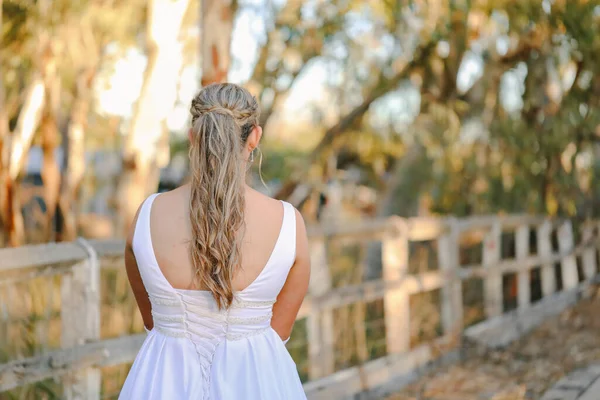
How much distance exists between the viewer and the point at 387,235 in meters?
6.81

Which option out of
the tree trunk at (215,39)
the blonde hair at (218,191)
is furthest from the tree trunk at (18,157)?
the blonde hair at (218,191)

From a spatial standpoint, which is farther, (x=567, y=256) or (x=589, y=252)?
(x=589, y=252)

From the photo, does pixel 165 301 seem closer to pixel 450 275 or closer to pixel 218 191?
pixel 218 191

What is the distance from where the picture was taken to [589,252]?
1200 cm

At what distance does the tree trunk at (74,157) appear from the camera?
13766 mm

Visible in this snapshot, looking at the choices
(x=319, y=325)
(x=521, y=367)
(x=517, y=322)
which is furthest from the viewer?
(x=517, y=322)

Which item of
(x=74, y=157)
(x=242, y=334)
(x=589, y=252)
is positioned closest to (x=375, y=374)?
(x=242, y=334)

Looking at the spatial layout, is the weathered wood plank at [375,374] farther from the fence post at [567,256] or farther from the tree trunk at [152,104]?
the fence post at [567,256]

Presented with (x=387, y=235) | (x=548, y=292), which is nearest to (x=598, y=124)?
(x=548, y=292)

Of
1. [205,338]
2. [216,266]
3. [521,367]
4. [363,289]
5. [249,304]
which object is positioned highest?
[216,266]

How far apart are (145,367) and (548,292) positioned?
8392 millimetres

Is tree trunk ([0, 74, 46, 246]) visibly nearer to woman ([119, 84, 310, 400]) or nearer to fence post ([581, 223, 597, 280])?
fence post ([581, 223, 597, 280])

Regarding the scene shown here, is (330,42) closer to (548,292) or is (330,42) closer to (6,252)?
(548,292)

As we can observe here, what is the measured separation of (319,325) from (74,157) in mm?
8798
